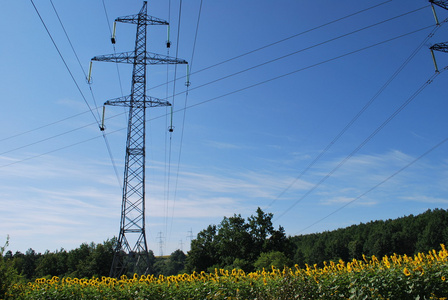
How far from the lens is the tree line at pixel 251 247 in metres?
55.5

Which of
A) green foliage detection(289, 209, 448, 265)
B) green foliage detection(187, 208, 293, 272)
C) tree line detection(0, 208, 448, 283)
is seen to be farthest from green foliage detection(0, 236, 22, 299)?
green foliage detection(289, 209, 448, 265)

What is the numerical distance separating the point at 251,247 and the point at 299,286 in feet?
177

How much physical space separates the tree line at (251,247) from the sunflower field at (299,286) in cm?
170

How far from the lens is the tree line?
55.5m

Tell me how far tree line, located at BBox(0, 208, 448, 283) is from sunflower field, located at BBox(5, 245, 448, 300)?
1695 mm

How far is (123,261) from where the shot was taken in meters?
17.8

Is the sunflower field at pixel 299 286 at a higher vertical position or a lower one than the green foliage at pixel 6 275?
lower

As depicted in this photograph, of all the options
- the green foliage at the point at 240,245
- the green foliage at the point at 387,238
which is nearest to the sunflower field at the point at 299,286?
the green foliage at the point at 240,245

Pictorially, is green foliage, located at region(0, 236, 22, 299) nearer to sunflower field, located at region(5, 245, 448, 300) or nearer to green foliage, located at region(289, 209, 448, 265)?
sunflower field, located at region(5, 245, 448, 300)

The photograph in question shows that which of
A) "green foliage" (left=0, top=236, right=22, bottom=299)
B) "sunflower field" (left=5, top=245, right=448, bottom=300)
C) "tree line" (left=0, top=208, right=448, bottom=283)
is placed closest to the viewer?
"sunflower field" (left=5, top=245, right=448, bottom=300)

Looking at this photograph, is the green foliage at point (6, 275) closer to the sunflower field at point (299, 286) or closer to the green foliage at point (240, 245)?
the sunflower field at point (299, 286)

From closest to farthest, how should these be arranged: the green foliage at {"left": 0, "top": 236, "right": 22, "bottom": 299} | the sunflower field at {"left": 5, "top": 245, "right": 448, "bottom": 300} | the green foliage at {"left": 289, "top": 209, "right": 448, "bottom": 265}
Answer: the sunflower field at {"left": 5, "top": 245, "right": 448, "bottom": 300}, the green foliage at {"left": 0, "top": 236, "right": 22, "bottom": 299}, the green foliage at {"left": 289, "top": 209, "right": 448, "bottom": 265}

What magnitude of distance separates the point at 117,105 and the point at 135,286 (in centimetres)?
1409

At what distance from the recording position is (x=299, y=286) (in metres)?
6.13
